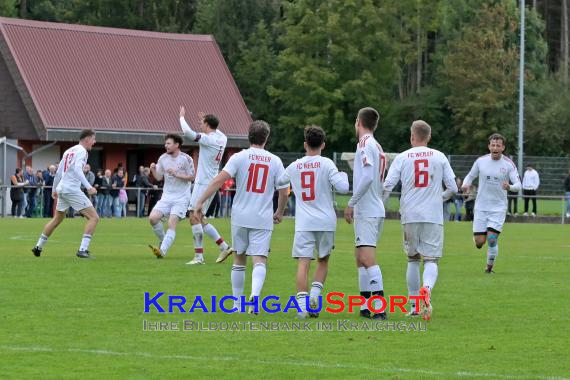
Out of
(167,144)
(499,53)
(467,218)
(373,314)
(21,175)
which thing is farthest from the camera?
(499,53)

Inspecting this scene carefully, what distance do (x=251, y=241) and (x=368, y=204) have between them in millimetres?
1275

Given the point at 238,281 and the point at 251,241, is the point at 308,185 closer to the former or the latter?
the point at 251,241

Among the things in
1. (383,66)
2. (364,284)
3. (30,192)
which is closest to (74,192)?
(364,284)

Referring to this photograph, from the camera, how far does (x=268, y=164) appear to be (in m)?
13.4

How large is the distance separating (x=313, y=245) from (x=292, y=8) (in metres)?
59.7

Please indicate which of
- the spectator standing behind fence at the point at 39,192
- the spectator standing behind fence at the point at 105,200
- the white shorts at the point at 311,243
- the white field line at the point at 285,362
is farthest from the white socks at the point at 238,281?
the spectator standing behind fence at the point at 105,200

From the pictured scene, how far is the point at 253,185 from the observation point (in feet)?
43.7

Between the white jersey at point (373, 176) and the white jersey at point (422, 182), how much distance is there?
0.23 metres

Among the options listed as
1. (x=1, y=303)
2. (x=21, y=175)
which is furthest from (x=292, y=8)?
(x=1, y=303)

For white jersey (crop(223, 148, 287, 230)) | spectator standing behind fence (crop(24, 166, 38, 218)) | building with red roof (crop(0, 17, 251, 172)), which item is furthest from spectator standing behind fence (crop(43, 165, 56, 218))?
white jersey (crop(223, 148, 287, 230))

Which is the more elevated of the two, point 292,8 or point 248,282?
point 292,8

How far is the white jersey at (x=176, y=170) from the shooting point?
67.7 feet

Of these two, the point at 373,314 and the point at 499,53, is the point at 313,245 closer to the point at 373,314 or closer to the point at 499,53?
the point at 373,314

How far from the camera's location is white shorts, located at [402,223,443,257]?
1324cm
